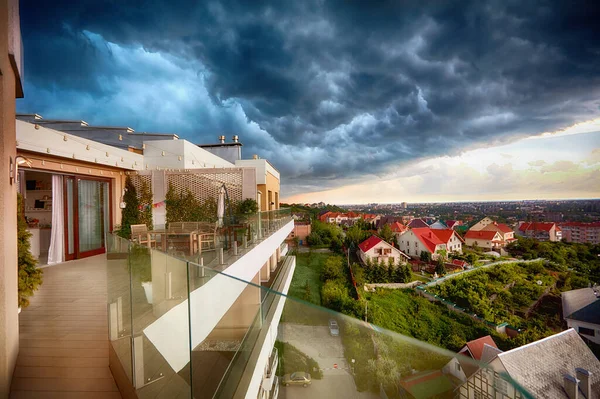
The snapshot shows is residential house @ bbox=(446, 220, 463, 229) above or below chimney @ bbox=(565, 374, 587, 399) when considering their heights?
above

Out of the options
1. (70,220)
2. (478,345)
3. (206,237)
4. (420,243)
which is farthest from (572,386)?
(420,243)

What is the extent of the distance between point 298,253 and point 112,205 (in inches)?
1462

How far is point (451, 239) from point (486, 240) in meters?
7.38

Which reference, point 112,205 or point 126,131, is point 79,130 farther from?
point 112,205

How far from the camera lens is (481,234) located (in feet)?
191

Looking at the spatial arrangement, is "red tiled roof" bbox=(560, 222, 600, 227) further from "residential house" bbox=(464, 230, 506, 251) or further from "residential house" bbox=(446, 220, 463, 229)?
"residential house" bbox=(446, 220, 463, 229)

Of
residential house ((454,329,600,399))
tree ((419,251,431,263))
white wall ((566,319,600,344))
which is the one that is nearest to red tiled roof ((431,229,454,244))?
tree ((419,251,431,263))

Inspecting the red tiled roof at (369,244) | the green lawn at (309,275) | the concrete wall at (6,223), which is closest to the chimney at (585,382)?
the green lawn at (309,275)

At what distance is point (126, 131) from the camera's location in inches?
492

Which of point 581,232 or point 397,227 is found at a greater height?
point 397,227

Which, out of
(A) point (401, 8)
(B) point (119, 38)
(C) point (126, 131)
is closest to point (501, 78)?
A: (A) point (401, 8)

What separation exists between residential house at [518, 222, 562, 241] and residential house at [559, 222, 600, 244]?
1004 mm

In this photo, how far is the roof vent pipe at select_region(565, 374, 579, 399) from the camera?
17.2 metres

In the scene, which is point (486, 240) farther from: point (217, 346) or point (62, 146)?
point (217, 346)
